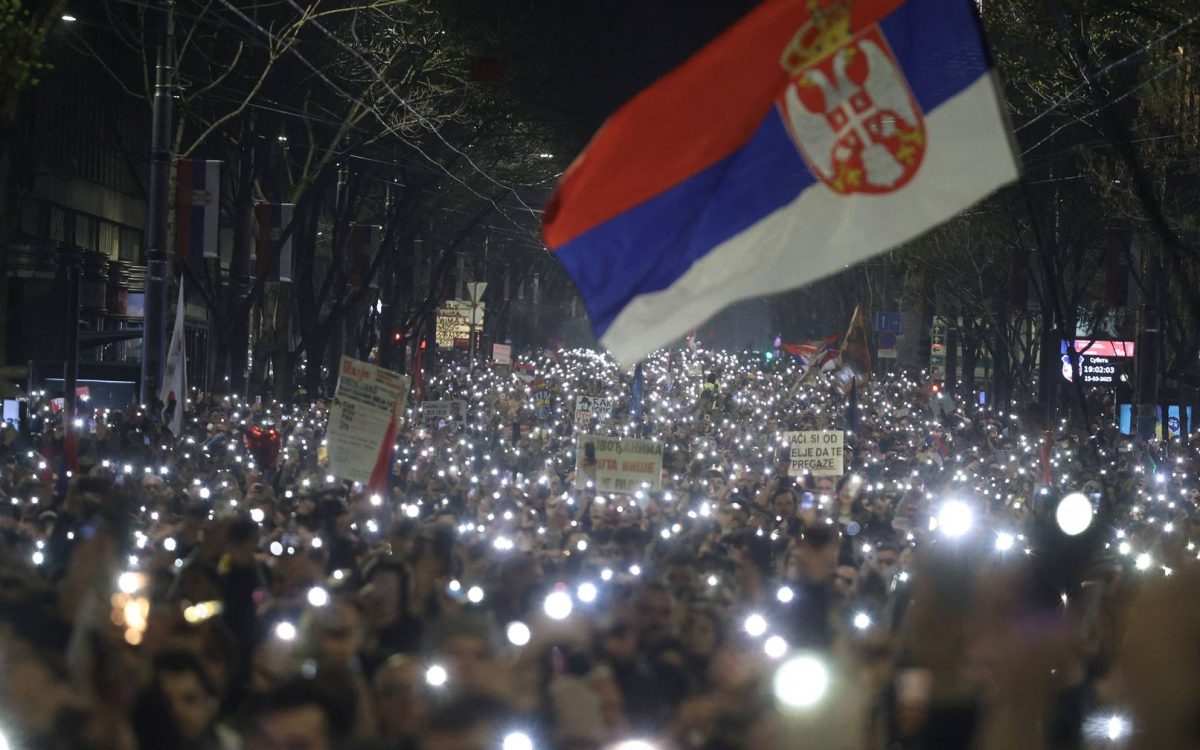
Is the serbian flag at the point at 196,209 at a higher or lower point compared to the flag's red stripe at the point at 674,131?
higher

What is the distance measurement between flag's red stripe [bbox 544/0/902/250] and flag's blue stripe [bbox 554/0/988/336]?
0.16 ft

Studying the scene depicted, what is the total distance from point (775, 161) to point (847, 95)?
1.33ft

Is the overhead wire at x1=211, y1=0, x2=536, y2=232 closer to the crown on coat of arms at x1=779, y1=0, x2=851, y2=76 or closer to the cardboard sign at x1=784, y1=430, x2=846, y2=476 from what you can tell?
the cardboard sign at x1=784, y1=430, x2=846, y2=476

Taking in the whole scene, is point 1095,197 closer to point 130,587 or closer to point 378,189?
point 378,189

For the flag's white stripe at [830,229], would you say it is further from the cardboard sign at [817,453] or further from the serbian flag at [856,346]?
the serbian flag at [856,346]

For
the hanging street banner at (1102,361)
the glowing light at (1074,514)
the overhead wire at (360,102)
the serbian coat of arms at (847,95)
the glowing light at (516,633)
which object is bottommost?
the glowing light at (516,633)

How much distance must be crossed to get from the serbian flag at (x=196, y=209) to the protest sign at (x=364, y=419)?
1169 cm

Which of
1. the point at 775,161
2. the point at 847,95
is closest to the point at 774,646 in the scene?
the point at 775,161

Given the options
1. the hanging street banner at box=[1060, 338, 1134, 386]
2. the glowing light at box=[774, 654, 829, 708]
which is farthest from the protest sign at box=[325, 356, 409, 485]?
the hanging street banner at box=[1060, 338, 1134, 386]

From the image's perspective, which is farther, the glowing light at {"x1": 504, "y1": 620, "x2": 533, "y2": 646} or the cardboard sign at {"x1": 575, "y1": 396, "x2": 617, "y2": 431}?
the cardboard sign at {"x1": 575, "y1": 396, "x2": 617, "y2": 431}

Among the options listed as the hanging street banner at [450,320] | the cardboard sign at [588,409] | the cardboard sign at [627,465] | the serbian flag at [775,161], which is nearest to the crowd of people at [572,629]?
the cardboard sign at [627,465]

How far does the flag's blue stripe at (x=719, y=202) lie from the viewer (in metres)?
7.88

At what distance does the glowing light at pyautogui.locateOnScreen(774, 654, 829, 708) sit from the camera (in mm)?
5305

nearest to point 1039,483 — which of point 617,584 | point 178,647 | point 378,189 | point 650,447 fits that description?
point 650,447
